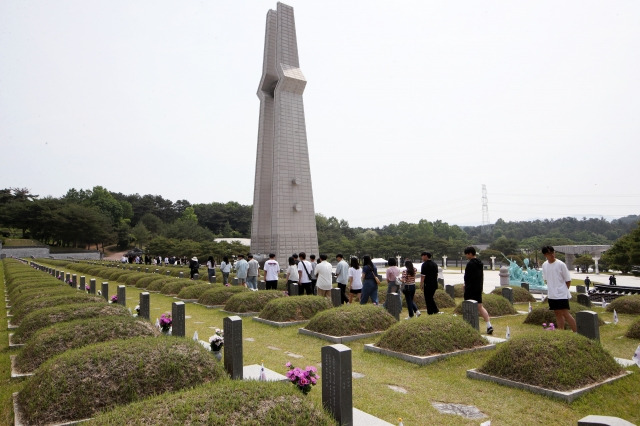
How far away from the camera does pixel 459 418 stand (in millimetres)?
4910

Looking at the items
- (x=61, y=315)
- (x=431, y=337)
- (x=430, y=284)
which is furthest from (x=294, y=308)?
(x=61, y=315)

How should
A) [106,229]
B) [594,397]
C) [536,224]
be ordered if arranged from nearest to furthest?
[594,397] < [106,229] < [536,224]

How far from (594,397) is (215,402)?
190 inches

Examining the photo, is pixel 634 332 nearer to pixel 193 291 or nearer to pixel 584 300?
pixel 584 300

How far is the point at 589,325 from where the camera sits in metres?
6.78

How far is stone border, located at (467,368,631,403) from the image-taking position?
5292 millimetres

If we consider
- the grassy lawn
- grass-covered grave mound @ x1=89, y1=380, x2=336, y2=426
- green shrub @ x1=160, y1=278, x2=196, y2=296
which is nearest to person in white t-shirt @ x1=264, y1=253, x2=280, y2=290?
green shrub @ x1=160, y1=278, x2=196, y2=296

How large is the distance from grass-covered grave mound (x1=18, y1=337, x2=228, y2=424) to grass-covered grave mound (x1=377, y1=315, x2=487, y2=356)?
11.6ft

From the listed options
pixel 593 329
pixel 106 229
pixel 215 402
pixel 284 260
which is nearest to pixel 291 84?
pixel 284 260

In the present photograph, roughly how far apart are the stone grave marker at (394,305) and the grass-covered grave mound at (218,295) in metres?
5.69

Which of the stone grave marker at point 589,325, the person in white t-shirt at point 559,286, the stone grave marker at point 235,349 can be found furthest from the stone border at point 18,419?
the person in white t-shirt at point 559,286

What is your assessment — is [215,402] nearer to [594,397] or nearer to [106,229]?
[594,397]

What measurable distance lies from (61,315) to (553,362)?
8555mm

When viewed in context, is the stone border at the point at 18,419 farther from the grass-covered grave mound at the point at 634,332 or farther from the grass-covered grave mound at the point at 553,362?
the grass-covered grave mound at the point at 634,332
